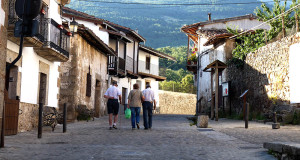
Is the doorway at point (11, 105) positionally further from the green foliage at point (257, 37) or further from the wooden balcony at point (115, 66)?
the wooden balcony at point (115, 66)

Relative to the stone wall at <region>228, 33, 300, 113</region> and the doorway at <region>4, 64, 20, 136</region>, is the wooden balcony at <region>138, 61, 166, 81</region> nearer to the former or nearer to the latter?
the stone wall at <region>228, 33, 300, 113</region>

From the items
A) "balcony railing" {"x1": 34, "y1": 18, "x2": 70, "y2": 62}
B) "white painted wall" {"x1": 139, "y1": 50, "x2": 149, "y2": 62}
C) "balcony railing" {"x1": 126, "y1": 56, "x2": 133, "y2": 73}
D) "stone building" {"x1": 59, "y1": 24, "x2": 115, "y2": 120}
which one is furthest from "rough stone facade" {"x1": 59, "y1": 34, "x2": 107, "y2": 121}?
"white painted wall" {"x1": 139, "y1": 50, "x2": 149, "y2": 62}

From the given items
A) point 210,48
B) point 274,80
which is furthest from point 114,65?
point 274,80

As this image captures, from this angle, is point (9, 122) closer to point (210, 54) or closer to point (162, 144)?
point (162, 144)

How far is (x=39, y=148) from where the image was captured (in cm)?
755

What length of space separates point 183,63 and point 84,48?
56929mm

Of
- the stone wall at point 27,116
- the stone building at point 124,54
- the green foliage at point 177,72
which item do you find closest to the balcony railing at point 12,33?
the stone wall at point 27,116

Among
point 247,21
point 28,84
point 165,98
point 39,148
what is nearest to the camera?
point 39,148

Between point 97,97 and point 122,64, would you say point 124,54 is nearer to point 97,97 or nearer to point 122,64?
point 122,64

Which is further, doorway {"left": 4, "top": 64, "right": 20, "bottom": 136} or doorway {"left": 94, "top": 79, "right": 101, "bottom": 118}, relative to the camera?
doorway {"left": 94, "top": 79, "right": 101, "bottom": 118}

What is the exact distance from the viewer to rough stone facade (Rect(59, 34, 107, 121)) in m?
20.2

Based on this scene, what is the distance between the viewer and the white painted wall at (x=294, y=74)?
1609cm

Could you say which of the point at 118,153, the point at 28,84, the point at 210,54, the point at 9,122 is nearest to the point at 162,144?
the point at 118,153

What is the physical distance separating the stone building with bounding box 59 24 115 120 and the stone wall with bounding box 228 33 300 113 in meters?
7.78
